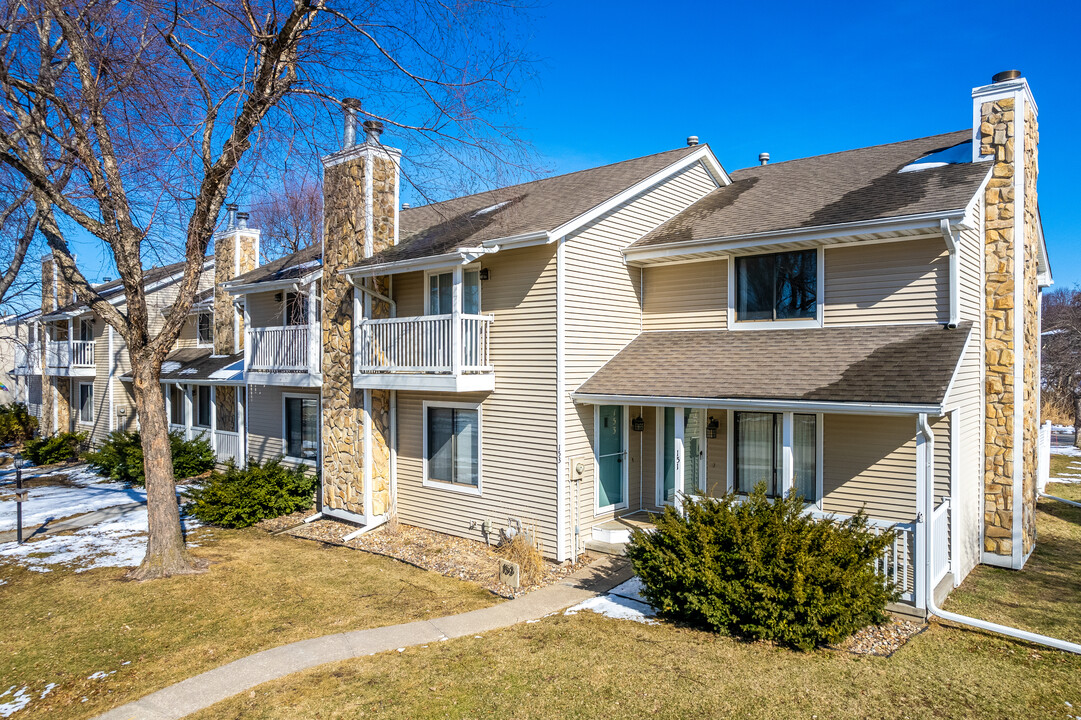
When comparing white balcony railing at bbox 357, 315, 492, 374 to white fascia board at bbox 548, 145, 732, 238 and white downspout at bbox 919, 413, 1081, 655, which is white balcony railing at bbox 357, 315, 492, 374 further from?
white downspout at bbox 919, 413, 1081, 655

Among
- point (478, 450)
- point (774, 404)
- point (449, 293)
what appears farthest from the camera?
point (449, 293)

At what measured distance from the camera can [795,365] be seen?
9461mm

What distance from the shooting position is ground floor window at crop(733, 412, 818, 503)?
963 cm

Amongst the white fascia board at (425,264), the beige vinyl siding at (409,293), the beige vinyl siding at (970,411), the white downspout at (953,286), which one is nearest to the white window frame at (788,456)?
the beige vinyl siding at (970,411)

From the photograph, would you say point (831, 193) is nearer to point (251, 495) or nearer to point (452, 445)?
point (452, 445)

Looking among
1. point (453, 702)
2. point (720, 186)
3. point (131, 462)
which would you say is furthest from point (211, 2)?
point (131, 462)

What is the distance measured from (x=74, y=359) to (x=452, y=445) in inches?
770

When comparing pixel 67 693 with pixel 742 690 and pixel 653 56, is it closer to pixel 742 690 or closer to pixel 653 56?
pixel 742 690

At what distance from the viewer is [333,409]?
1326 centimetres

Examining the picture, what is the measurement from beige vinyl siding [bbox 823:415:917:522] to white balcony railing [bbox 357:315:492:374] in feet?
18.0

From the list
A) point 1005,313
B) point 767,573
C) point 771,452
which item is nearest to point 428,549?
point 771,452

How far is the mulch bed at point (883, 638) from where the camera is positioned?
6.75 m

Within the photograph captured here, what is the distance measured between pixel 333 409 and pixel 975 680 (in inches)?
437

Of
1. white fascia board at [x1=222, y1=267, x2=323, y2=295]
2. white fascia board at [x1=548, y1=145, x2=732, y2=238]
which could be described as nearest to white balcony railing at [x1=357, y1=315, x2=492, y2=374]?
white fascia board at [x1=548, y1=145, x2=732, y2=238]
